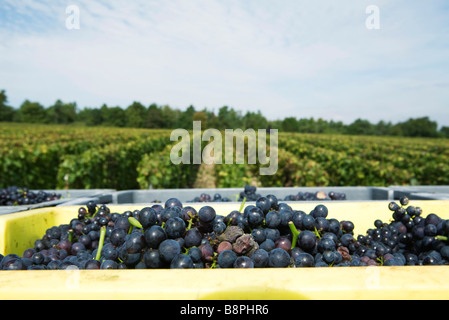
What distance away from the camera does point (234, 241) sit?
1.18m

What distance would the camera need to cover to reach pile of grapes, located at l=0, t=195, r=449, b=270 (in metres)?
1.09

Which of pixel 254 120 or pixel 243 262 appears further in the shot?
pixel 254 120

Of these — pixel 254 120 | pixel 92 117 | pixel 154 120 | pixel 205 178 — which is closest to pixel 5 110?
pixel 92 117

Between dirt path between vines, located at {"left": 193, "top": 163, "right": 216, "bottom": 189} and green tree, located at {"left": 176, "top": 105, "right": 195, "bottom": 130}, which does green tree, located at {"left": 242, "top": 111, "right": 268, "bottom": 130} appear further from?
dirt path between vines, located at {"left": 193, "top": 163, "right": 216, "bottom": 189}

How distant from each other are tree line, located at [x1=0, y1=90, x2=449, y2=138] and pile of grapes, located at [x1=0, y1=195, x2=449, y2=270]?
67.7 meters

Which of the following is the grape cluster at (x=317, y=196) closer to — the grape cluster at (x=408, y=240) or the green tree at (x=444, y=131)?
the grape cluster at (x=408, y=240)

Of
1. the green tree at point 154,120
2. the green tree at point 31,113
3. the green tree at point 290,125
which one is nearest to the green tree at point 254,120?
the green tree at point 290,125

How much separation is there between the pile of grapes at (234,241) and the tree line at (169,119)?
6770cm

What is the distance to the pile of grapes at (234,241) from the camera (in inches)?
42.8

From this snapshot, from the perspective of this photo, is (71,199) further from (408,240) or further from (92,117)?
(92,117)

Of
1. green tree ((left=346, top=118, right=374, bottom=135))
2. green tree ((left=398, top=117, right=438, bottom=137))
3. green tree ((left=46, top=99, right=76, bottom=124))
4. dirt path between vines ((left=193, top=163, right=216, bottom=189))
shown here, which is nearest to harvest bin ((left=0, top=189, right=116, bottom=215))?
dirt path between vines ((left=193, top=163, right=216, bottom=189))

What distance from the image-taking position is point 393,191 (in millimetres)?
2979

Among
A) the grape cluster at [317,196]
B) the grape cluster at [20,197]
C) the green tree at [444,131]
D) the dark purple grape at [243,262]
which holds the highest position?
the green tree at [444,131]

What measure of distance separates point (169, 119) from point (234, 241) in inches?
2976
